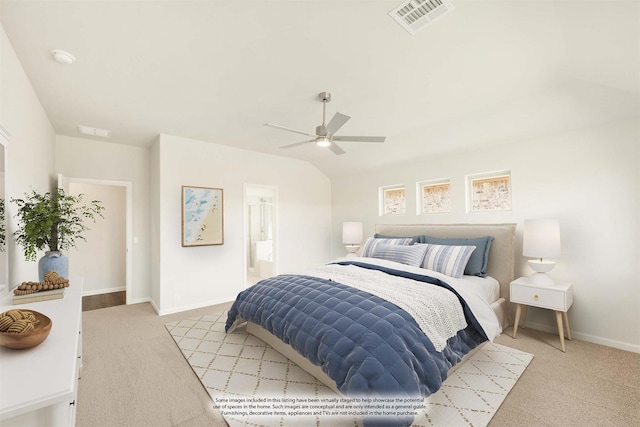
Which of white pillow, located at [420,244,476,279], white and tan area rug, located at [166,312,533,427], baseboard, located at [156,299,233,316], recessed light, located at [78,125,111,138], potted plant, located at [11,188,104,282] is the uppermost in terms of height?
recessed light, located at [78,125,111,138]

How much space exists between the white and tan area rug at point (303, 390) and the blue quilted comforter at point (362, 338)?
13cm

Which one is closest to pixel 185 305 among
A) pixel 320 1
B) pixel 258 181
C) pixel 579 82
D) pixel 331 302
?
pixel 258 181

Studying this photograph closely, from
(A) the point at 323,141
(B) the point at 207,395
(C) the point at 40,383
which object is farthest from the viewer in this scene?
(A) the point at 323,141

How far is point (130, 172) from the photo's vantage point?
15.5 ft

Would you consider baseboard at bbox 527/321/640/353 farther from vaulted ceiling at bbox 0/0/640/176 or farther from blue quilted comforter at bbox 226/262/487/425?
vaulted ceiling at bbox 0/0/640/176

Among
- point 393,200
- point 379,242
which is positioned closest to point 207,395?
point 379,242

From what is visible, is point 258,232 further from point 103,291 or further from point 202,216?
point 103,291

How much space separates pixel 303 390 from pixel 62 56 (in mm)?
3194

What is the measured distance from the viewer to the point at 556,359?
272cm

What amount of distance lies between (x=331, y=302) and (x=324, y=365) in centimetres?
49

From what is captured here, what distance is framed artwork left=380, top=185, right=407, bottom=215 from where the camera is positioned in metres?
5.06

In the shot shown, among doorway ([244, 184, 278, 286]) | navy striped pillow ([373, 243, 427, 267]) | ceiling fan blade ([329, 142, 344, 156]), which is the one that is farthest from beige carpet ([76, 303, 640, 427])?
doorway ([244, 184, 278, 286])

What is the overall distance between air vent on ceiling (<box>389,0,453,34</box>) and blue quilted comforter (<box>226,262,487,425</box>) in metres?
1.99

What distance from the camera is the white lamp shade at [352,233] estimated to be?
17.6 feet
